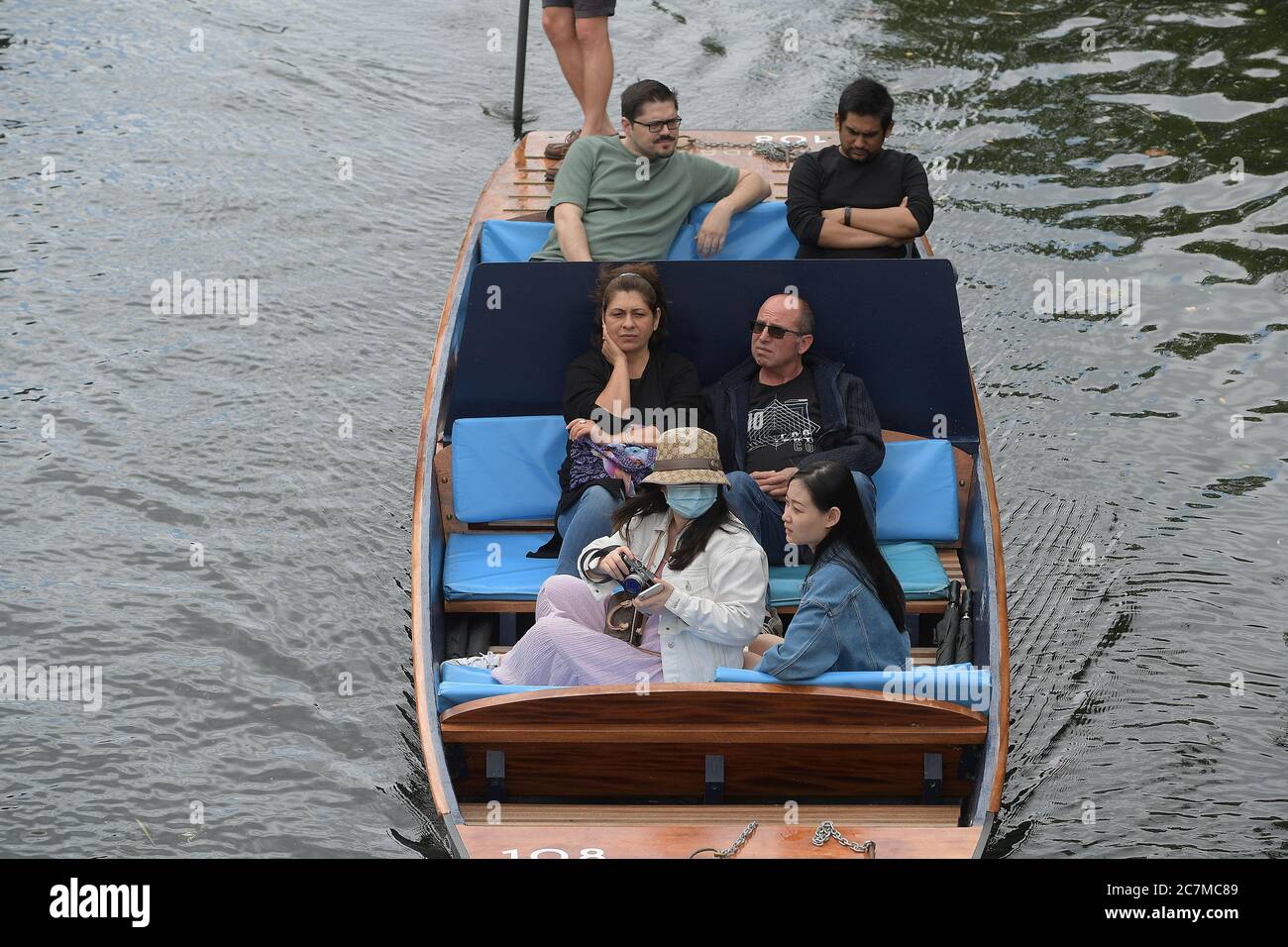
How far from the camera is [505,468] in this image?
480 centimetres

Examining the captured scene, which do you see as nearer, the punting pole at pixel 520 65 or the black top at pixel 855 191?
the black top at pixel 855 191

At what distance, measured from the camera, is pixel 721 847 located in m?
3.48

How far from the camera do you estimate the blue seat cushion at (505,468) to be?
4.77 metres

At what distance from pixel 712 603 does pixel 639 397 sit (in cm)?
107

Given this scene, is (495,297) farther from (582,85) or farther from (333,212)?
(333,212)

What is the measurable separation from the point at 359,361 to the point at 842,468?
3.81 meters

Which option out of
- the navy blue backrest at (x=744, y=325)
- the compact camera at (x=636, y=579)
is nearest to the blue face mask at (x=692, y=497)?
the compact camera at (x=636, y=579)

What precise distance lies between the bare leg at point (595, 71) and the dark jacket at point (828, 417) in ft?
→ 6.79

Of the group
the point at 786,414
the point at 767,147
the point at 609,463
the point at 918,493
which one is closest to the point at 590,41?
the point at 767,147

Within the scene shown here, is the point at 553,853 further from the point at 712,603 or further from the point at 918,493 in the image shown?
the point at 918,493

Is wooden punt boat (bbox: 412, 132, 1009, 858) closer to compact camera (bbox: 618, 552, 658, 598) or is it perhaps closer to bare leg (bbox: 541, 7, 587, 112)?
compact camera (bbox: 618, 552, 658, 598)

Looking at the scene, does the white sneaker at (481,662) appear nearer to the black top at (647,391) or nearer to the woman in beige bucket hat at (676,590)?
the woman in beige bucket hat at (676,590)

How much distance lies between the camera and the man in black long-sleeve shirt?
5332 mm
